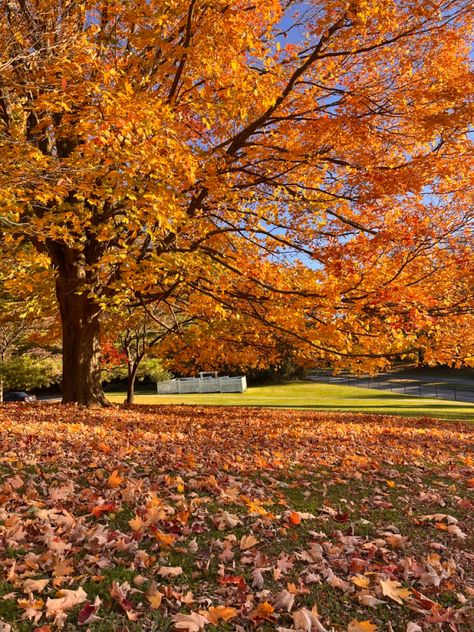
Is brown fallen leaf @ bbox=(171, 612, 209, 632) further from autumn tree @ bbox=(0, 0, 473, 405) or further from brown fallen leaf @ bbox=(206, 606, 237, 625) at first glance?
autumn tree @ bbox=(0, 0, 473, 405)

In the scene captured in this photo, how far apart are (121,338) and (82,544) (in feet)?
63.7

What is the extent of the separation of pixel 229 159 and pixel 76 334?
5145mm

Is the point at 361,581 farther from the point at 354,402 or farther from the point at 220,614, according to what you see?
the point at 354,402

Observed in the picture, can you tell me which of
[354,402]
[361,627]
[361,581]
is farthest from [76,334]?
[354,402]

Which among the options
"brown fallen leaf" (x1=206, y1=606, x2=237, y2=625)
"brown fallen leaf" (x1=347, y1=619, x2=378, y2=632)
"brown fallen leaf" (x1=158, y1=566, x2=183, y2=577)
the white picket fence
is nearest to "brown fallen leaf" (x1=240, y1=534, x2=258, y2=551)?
"brown fallen leaf" (x1=158, y1=566, x2=183, y2=577)

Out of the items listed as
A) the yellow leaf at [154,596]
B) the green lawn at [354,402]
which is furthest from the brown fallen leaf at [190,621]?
the green lawn at [354,402]

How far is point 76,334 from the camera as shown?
10828 millimetres

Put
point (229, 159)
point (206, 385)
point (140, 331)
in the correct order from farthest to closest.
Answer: point (206, 385), point (140, 331), point (229, 159)

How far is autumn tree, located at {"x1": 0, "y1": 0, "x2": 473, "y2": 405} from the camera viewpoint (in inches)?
271

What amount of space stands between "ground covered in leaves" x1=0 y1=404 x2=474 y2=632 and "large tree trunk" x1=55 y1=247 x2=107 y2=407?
451cm

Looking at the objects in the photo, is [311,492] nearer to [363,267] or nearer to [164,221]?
[164,221]

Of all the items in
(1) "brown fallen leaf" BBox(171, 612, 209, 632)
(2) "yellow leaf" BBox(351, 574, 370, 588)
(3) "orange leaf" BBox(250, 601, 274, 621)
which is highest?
(1) "brown fallen leaf" BBox(171, 612, 209, 632)

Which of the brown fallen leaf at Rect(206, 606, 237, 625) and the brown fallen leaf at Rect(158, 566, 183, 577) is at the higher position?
the brown fallen leaf at Rect(158, 566, 183, 577)

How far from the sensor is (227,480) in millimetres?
4977
